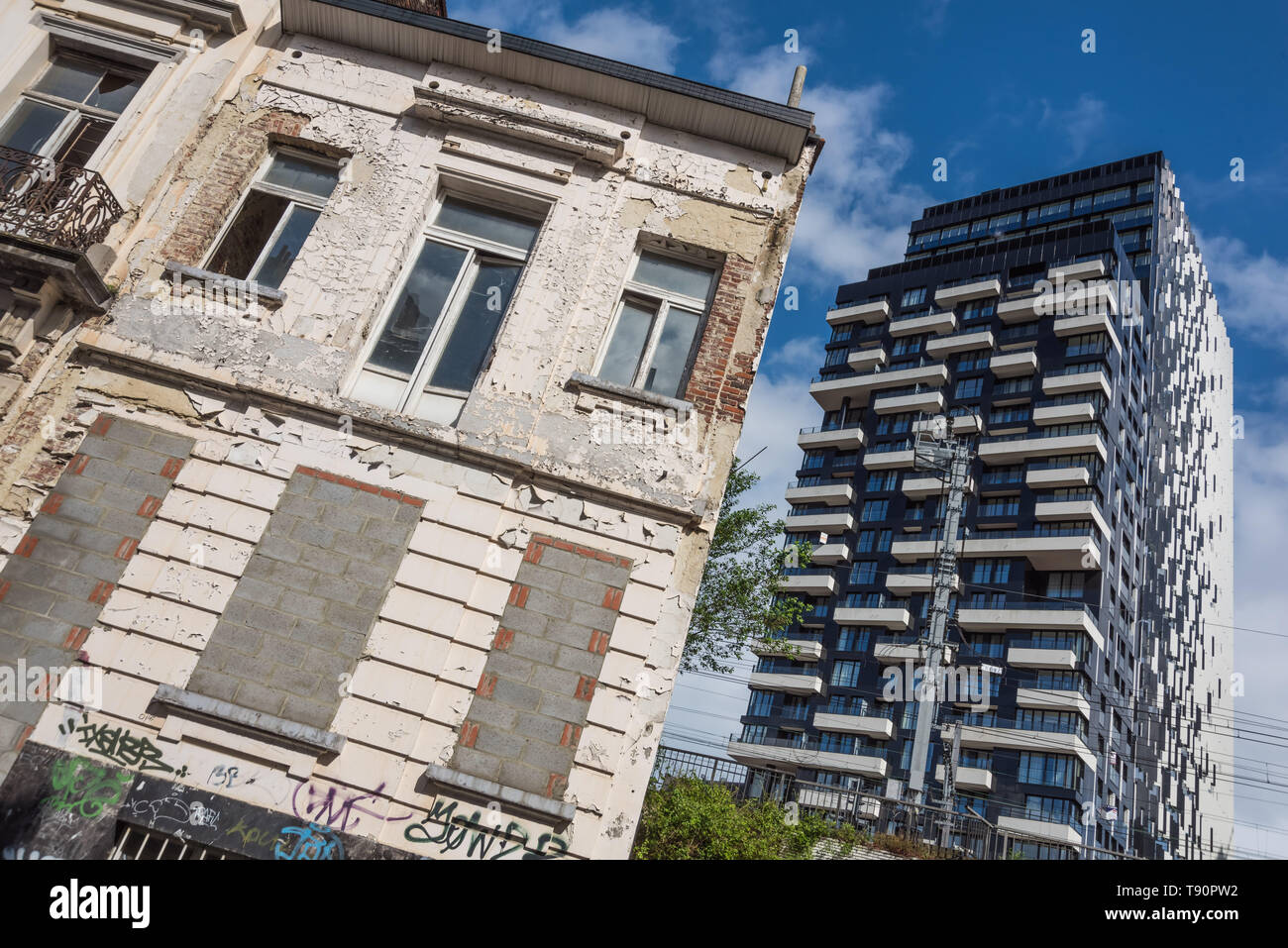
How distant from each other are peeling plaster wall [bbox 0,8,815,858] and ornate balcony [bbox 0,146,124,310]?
288mm

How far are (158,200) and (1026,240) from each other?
69.3 metres

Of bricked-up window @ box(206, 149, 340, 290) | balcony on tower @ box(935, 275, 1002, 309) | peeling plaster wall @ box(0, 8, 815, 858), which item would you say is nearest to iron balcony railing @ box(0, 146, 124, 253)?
peeling plaster wall @ box(0, 8, 815, 858)

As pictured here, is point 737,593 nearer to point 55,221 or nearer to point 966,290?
point 55,221

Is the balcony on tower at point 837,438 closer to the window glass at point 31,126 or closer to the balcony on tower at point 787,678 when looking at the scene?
the balcony on tower at point 787,678

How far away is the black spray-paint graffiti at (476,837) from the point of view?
6.34 metres

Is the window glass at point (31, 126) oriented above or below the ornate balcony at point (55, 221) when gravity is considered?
above

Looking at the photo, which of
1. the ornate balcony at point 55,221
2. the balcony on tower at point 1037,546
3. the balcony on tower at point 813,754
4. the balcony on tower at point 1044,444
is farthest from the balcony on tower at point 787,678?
the ornate balcony at point 55,221

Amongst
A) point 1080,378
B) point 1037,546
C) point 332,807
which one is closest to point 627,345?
point 332,807

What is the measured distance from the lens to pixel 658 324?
28.5 feet

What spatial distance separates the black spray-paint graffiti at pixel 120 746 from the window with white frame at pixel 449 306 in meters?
3.57

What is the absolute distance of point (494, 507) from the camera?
24.3 ft

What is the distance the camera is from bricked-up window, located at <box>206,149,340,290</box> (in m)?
8.63

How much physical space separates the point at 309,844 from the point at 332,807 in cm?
30

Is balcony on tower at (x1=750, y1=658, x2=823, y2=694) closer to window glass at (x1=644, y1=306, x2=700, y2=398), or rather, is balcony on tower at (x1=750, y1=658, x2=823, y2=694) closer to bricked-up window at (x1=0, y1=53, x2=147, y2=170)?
Result: window glass at (x1=644, y1=306, x2=700, y2=398)
